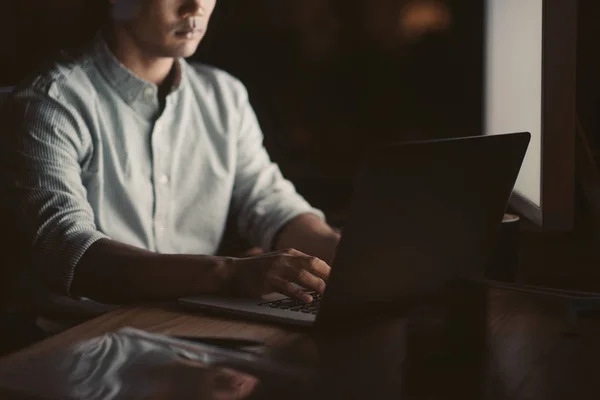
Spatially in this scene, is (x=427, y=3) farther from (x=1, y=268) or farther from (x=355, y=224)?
(x=355, y=224)

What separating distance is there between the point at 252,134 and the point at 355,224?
3.45 feet

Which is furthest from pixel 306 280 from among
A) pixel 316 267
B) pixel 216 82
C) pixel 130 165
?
pixel 216 82

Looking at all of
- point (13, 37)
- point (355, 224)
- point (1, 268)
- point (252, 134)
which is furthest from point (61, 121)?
point (355, 224)

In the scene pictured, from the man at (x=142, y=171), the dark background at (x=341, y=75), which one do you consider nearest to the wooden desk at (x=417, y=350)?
the man at (x=142, y=171)

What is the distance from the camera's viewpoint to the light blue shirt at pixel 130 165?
139 cm

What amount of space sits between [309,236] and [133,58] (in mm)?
494

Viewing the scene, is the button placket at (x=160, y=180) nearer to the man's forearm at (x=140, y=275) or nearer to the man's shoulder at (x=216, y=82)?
the man's shoulder at (x=216, y=82)

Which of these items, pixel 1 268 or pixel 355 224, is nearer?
pixel 355 224

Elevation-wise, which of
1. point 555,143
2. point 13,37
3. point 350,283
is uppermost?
point 13,37

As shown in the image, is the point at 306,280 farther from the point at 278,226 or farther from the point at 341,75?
the point at 341,75

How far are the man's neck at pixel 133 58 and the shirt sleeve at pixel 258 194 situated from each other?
0.81ft

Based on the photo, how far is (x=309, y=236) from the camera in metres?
1.60

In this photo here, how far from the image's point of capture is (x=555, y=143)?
41.9 inches

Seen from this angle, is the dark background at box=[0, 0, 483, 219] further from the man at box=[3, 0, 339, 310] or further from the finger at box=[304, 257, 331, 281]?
the finger at box=[304, 257, 331, 281]
